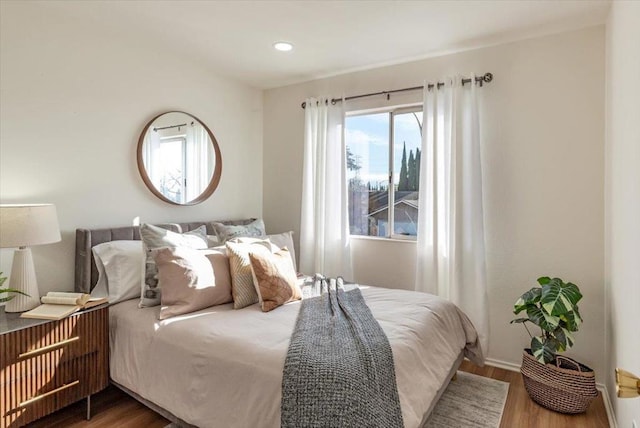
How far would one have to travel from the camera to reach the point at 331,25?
2.57 meters

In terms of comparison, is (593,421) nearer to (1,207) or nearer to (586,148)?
(586,148)

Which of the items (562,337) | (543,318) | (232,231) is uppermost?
(232,231)

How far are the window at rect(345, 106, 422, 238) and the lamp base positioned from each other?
2.47m

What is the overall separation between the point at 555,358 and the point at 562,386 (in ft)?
0.58

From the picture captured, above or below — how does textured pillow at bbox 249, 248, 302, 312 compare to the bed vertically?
above

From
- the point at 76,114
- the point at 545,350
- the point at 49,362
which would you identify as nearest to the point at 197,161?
the point at 76,114

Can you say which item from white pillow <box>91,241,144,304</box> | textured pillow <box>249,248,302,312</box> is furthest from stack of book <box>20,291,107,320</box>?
textured pillow <box>249,248,302,312</box>

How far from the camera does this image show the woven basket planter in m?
2.22

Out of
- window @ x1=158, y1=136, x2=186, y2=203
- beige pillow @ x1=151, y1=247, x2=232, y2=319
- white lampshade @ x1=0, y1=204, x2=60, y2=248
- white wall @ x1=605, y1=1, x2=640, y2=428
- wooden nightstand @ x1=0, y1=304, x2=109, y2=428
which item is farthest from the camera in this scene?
window @ x1=158, y1=136, x2=186, y2=203

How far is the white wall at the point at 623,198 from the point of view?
5.09 ft

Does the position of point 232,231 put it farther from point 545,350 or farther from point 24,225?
point 545,350

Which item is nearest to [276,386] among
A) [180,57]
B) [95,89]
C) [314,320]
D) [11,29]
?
[314,320]

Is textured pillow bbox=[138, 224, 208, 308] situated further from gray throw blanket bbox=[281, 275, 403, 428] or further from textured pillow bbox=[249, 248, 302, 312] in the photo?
gray throw blanket bbox=[281, 275, 403, 428]

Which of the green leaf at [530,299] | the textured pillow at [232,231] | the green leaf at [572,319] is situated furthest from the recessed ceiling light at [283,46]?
the green leaf at [572,319]
